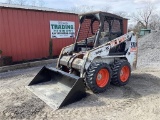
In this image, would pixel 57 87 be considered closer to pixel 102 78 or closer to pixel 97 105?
pixel 102 78

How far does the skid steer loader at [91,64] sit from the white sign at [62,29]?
468 cm

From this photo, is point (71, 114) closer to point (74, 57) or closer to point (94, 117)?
point (94, 117)

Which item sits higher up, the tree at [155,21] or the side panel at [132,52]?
the tree at [155,21]

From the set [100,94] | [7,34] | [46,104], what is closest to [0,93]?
[46,104]

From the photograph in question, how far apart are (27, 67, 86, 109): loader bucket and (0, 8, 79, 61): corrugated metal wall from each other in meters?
3.93

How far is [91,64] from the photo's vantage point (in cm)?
512

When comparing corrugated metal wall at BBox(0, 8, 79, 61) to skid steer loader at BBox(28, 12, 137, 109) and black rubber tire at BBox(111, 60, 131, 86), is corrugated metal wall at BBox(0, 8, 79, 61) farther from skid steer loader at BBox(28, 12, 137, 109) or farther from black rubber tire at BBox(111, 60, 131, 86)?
black rubber tire at BBox(111, 60, 131, 86)

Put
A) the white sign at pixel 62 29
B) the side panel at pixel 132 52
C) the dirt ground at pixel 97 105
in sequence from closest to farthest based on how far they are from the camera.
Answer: the dirt ground at pixel 97 105 < the side panel at pixel 132 52 < the white sign at pixel 62 29

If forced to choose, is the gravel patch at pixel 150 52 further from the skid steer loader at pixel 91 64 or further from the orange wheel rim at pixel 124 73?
the skid steer loader at pixel 91 64

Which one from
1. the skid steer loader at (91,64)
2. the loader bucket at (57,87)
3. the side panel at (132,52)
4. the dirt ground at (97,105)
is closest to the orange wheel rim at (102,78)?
the skid steer loader at (91,64)

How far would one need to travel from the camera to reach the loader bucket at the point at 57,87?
14.6ft

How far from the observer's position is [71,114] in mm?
4074

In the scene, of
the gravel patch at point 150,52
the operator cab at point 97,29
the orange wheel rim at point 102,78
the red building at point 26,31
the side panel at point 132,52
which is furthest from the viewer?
the gravel patch at point 150,52

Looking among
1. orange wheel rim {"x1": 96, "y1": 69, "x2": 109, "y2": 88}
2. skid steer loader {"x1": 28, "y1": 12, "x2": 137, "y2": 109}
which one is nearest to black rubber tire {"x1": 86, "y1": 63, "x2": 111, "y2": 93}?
skid steer loader {"x1": 28, "y1": 12, "x2": 137, "y2": 109}
